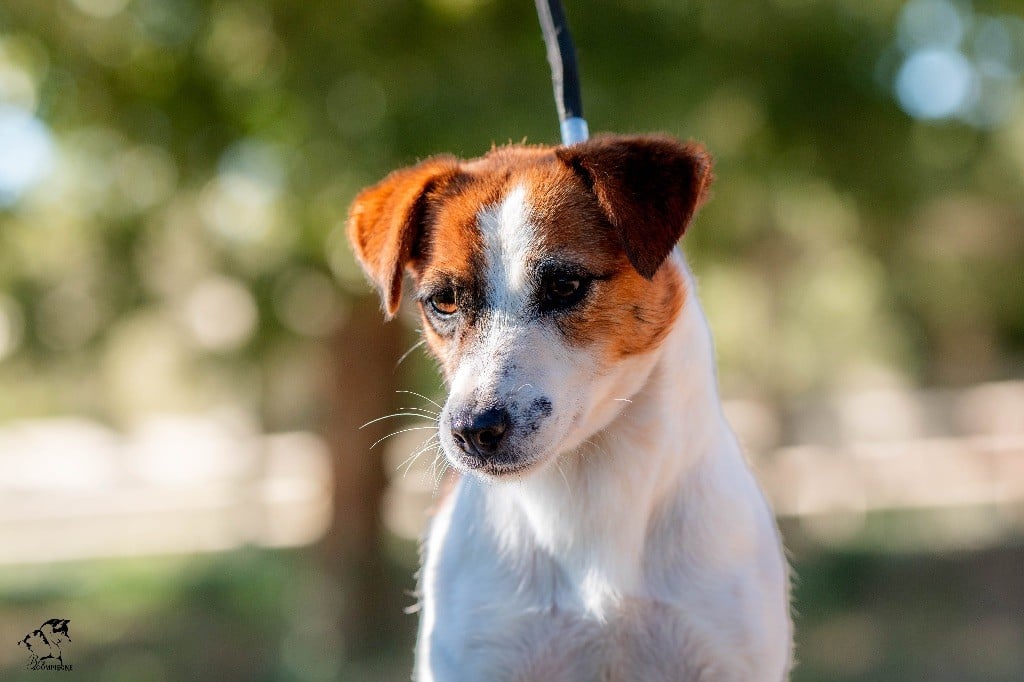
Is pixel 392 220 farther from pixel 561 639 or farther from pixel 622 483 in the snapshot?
pixel 561 639

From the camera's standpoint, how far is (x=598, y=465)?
2.84 metres

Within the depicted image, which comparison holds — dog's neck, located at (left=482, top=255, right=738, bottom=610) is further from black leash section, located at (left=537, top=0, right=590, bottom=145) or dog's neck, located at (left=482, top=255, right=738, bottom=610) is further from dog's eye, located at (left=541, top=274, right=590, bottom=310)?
black leash section, located at (left=537, top=0, right=590, bottom=145)

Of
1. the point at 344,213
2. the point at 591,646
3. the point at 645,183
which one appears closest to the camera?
the point at 591,646

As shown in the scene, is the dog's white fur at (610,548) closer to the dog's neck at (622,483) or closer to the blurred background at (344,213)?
the dog's neck at (622,483)

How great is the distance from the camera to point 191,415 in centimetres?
2539

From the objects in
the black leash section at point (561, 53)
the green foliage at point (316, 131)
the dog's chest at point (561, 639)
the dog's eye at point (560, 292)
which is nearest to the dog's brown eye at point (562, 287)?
the dog's eye at point (560, 292)

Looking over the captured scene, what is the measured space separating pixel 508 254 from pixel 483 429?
1.58 feet

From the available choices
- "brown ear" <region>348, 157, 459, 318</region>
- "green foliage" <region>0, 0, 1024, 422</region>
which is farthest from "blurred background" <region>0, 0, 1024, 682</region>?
"brown ear" <region>348, 157, 459, 318</region>

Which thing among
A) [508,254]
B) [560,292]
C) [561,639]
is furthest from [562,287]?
[561,639]

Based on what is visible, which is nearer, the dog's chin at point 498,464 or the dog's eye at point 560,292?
the dog's chin at point 498,464

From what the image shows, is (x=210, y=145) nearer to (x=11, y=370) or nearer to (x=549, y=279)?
(x=11, y=370)

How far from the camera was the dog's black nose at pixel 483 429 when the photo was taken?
2.51 m

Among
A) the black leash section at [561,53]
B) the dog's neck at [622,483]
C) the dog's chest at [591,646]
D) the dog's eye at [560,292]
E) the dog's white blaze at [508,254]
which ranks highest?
the black leash section at [561,53]

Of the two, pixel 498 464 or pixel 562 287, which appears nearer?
pixel 498 464
